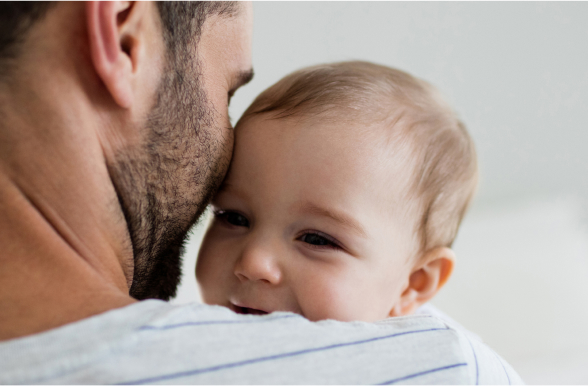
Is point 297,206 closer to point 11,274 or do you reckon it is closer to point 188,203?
point 188,203

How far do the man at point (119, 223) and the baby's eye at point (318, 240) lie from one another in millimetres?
277

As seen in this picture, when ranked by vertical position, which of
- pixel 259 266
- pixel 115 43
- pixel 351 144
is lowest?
pixel 259 266

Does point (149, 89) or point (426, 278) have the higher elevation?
point (149, 89)

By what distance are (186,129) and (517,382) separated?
0.74 m

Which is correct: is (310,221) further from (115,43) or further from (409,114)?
(115,43)

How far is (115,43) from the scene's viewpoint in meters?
0.75

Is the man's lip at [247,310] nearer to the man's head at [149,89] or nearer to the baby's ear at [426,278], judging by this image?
the man's head at [149,89]

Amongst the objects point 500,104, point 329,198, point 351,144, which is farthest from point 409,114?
point 500,104

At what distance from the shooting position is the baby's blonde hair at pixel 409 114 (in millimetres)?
1109

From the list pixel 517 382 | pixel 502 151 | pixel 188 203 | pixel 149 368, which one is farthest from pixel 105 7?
pixel 502 151

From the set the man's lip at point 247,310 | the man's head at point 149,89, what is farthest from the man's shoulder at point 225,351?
the man's lip at point 247,310

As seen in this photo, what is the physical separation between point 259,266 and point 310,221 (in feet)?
0.46

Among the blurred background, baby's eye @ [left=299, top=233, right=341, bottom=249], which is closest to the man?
baby's eye @ [left=299, top=233, right=341, bottom=249]

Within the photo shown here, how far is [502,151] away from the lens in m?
2.77
